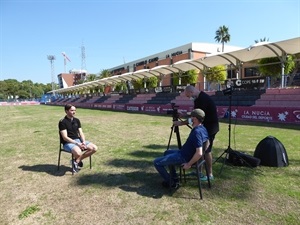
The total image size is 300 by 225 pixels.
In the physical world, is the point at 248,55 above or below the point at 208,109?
above

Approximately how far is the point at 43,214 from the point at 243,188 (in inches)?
131

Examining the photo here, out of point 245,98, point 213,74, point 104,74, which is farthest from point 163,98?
point 104,74

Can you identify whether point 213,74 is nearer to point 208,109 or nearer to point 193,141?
point 208,109

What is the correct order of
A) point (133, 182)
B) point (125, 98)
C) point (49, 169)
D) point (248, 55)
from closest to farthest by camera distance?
point (133, 182), point (49, 169), point (248, 55), point (125, 98)

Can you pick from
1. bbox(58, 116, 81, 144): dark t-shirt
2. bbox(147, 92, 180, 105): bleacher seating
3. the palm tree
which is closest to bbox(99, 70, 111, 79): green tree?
the palm tree

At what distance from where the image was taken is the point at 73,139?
586 cm

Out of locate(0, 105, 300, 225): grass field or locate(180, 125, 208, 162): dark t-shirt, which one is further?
locate(180, 125, 208, 162): dark t-shirt

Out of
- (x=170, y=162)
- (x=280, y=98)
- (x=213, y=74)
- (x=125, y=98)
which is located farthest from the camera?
(x=125, y=98)

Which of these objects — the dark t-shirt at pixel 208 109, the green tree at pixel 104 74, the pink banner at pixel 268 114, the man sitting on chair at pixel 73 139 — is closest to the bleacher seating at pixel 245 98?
the pink banner at pixel 268 114

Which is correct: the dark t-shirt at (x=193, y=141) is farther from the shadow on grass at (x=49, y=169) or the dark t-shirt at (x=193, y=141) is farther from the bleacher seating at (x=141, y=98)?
the bleacher seating at (x=141, y=98)

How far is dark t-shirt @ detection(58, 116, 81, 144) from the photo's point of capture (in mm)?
5684

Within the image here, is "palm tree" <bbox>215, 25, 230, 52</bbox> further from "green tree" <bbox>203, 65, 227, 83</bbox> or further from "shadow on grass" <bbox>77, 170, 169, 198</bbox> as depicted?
"shadow on grass" <bbox>77, 170, 169, 198</bbox>

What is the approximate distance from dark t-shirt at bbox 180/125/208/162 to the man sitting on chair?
2.42 metres

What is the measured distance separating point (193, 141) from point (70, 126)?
305 cm
